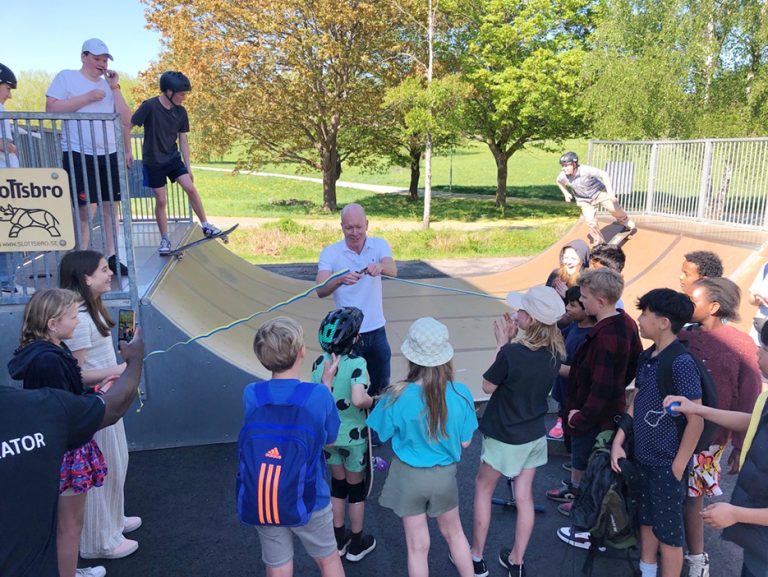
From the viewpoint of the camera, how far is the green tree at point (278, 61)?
2430cm

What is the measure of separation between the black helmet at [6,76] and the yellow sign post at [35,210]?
1.61 metres


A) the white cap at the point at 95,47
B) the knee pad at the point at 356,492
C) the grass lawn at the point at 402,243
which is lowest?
the grass lawn at the point at 402,243

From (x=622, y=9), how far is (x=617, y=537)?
20.4m

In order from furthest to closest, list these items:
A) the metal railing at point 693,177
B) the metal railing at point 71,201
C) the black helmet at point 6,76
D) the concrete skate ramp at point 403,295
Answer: the metal railing at point 693,177 → the concrete skate ramp at point 403,295 → the black helmet at point 6,76 → the metal railing at point 71,201

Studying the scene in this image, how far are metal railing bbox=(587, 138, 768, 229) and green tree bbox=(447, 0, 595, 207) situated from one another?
1396 cm

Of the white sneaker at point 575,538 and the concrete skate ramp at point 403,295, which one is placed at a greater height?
the concrete skate ramp at point 403,295

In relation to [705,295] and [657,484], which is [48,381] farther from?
[705,295]

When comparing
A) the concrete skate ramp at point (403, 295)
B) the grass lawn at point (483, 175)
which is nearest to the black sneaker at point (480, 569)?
the concrete skate ramp at point (403, 295)

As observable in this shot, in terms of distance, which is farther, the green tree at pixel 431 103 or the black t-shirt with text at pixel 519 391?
the green tree at pixel 431 103

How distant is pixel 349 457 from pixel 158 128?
15.1ft

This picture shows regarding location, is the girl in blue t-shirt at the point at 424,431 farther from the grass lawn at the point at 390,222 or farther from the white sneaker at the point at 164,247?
the grass lawn at the point at 390,222

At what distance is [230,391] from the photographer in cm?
546

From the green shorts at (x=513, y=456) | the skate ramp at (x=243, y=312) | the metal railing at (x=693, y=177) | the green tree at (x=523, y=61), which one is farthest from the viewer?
the green tree at (x=523, y=61)

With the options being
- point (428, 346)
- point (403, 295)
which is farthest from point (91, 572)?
point (403, 295)
